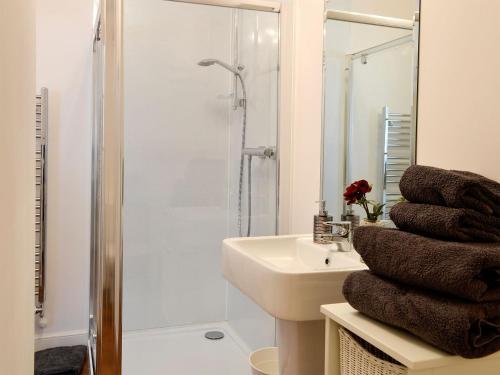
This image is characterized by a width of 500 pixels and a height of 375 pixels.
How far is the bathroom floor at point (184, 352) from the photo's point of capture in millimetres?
2443

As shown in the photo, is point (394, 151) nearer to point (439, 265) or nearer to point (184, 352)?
point (439, 265)

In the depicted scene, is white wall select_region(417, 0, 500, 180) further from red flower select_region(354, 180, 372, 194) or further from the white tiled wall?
the white tiled wall

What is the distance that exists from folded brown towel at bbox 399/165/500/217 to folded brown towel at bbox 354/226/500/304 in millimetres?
87

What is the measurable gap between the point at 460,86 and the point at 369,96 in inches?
18.3

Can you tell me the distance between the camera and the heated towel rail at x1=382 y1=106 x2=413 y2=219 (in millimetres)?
1494

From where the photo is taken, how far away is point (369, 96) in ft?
5.65

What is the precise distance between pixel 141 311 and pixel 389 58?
1.89 metres

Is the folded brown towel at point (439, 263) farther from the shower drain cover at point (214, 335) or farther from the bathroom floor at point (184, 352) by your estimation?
the shower drain cover at point (214, 335)

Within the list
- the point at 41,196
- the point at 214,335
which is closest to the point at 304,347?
the point at 214,335

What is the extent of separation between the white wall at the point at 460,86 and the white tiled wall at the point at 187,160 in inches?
43.5

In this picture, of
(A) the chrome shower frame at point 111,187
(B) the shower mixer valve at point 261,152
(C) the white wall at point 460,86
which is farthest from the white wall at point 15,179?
(B) the shower mixer valve at point 261,152

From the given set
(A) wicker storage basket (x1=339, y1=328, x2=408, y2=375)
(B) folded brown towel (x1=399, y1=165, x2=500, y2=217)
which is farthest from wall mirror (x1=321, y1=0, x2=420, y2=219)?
(A) wicker storage basket (x1=339, y1=328, x2=408, y2=375)

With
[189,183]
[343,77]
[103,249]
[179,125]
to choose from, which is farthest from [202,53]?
[103,249]

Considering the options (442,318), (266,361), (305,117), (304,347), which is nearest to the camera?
(442,318)
